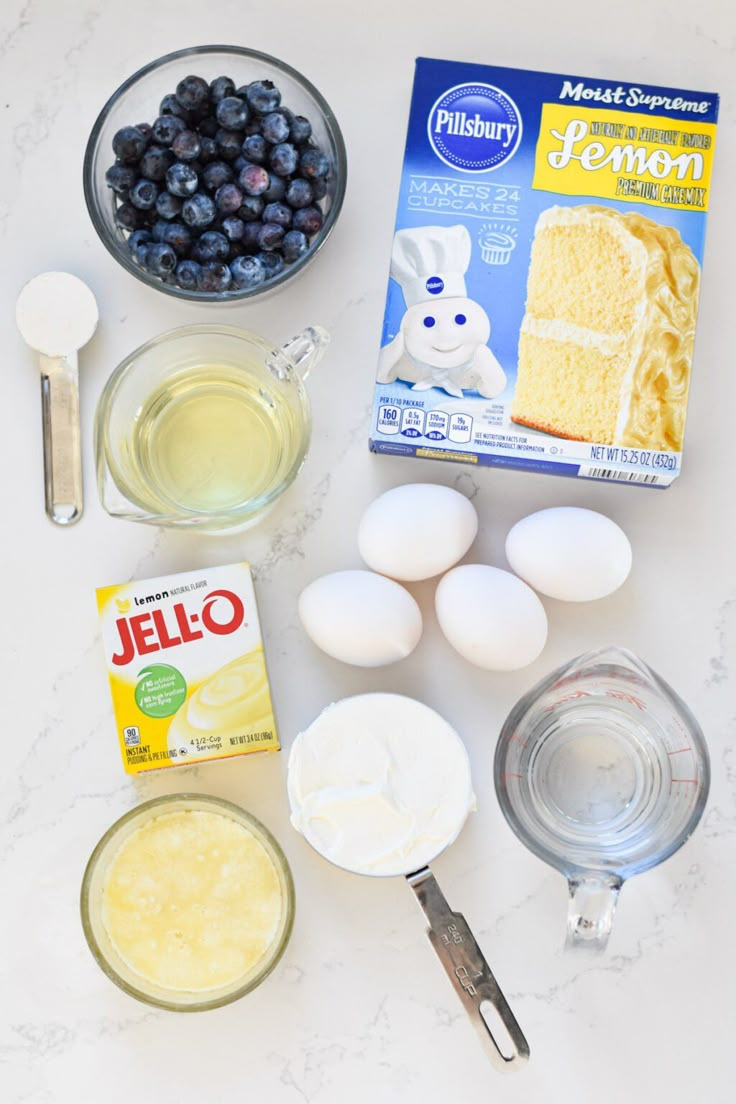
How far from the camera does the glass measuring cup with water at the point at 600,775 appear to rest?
0.94m

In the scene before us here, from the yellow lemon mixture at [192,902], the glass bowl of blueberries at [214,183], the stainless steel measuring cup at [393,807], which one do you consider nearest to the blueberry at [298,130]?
the glass bowl of blueberries at [214,183]

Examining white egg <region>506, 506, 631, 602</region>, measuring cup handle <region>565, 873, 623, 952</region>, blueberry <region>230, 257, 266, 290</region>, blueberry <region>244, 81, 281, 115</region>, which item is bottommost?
measuring cup handle <region>565, 873, 623, 952</region>

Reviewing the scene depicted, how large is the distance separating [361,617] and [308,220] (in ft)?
1.29

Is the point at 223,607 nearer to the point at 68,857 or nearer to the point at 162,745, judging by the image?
the point at 162,745

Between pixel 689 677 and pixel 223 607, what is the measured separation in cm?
48

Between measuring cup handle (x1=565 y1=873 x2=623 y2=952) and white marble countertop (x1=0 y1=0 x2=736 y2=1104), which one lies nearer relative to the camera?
measuring cup handle (x1=565 y1=873 x2=623 y2=952)

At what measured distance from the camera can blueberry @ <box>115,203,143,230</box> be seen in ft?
3.46

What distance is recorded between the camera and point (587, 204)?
1.07 metres

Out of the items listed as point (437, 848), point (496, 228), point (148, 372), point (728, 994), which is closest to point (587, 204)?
point (496, 228)

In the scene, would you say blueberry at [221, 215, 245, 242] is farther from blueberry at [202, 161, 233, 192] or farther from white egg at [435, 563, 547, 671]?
white egg at [435, 563, 547, 671]

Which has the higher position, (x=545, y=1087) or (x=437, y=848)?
(x=437, y=848)

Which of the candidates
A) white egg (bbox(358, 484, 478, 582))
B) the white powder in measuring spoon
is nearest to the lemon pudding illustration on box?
white egg (bbox(358, 484, 478, 582))

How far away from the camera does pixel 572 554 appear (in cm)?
101

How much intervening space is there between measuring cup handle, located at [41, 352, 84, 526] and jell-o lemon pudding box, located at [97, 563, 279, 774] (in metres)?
0.11
